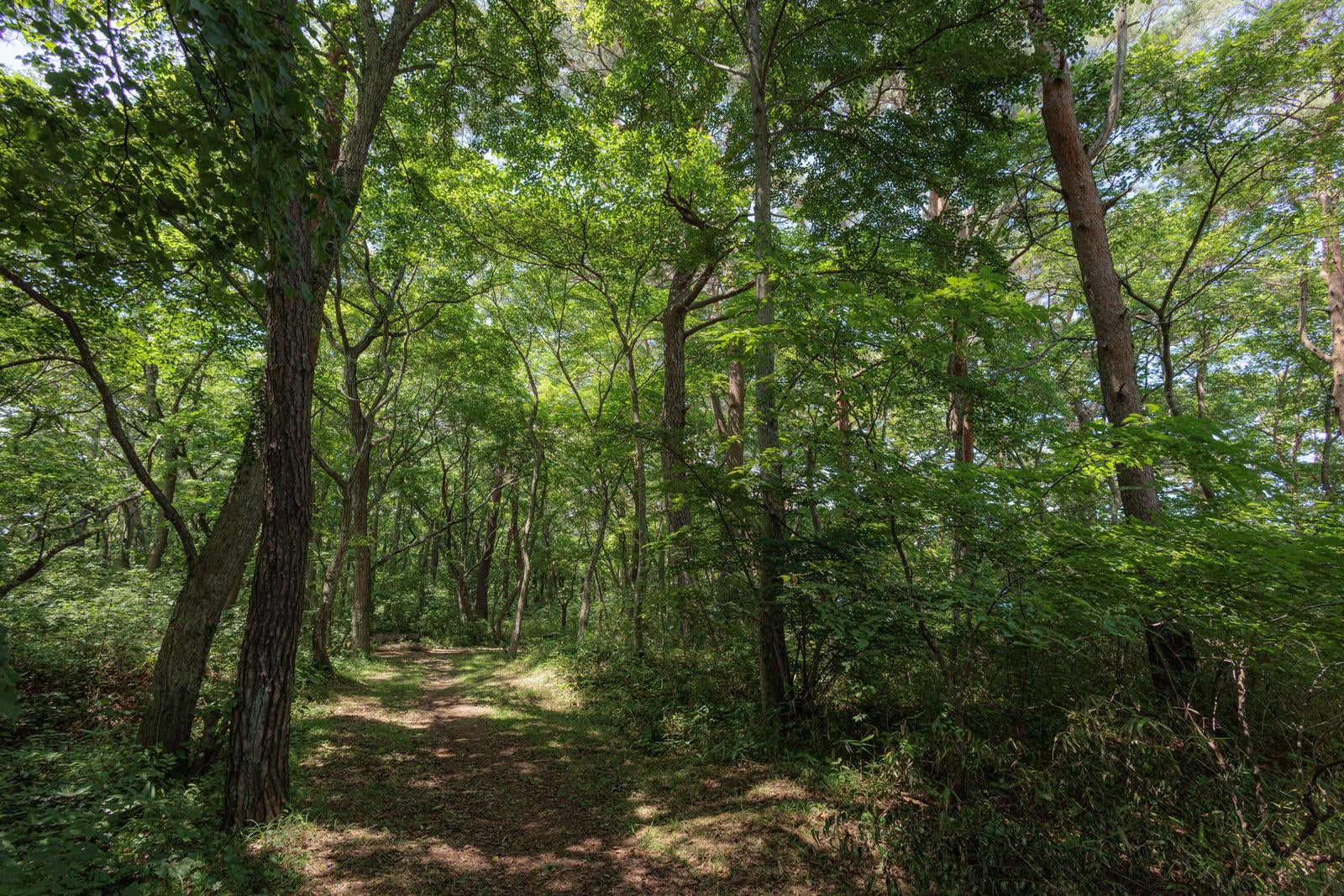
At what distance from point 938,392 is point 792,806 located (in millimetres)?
4364

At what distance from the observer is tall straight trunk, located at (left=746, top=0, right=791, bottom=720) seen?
516 cm

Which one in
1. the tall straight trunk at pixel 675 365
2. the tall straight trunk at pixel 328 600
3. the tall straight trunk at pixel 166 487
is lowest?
the tall straight trunk at pixel 328 600

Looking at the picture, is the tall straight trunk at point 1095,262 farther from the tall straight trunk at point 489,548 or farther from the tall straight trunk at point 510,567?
the tall straight trunk at point 489,548

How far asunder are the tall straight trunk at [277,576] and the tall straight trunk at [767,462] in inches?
159

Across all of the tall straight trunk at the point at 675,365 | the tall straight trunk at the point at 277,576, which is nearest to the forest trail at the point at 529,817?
the tall straight trunk at the point at 277,576

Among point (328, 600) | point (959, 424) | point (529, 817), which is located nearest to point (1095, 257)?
point (959, 424)

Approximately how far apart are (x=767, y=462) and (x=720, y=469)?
0.56 metres

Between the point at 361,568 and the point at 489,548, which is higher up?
the point at 489,548

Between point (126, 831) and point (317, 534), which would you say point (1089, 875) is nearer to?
point (126, 831)

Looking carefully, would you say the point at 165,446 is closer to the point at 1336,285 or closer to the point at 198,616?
the point at 198,616

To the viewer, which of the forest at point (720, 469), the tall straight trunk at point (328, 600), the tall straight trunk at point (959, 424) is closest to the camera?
the forest at point (720, 469)

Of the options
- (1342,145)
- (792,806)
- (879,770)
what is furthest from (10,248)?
(1342,145)

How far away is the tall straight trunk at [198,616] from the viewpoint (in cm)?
462

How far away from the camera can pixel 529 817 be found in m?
4.68
